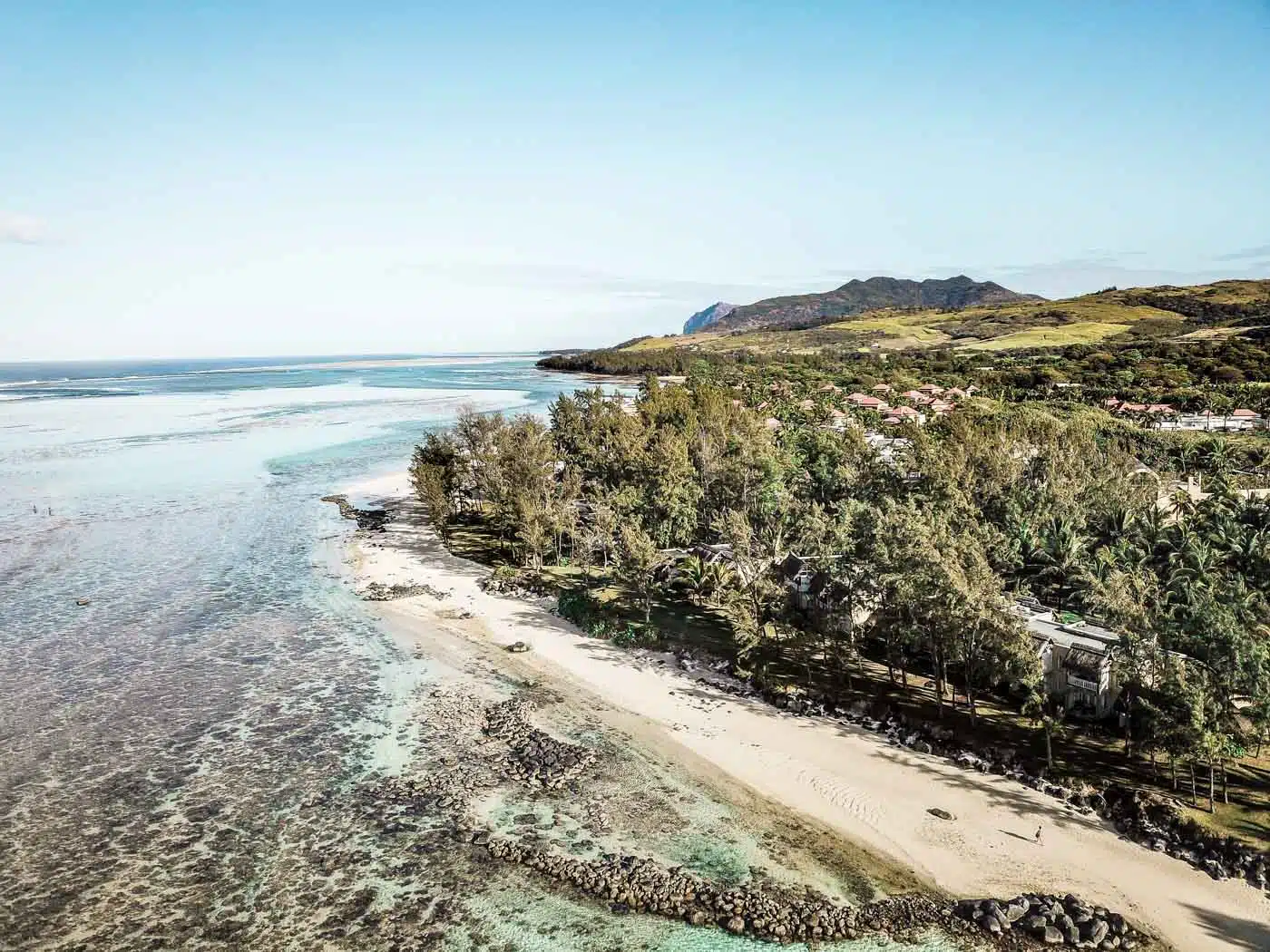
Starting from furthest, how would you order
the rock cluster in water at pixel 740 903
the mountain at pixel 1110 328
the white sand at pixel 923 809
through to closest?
the mountain at pixel 1110 328, the white sand at pixel 923 809, the rock cluster in water at pixel 740 903

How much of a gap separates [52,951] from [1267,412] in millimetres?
101804

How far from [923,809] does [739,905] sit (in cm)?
651

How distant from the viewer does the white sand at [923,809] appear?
16812 millimetres

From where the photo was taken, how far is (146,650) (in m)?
33.2

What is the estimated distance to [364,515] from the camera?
58.6 meters

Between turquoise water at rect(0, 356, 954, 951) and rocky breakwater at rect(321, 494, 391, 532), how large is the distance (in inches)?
96.9

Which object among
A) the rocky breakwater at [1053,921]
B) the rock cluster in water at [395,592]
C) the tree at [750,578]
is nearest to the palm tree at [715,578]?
the tree at [750,578]

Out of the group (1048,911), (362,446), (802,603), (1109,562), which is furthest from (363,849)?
(362,446)

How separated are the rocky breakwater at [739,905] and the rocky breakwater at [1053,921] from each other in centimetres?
58

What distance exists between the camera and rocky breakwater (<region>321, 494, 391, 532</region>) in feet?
182

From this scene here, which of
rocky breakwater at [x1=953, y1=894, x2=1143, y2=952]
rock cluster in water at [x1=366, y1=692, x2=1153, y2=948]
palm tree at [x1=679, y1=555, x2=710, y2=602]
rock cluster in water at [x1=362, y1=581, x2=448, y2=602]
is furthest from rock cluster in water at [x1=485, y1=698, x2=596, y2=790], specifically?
rock cluster in water at [x1=362, y1=581, x2=448, y2=602]

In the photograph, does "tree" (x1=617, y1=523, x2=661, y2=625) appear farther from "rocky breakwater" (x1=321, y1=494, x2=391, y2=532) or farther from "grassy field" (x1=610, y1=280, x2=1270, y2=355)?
"grassy field" (x1=610, y1=280, x2=1270, y2=355)

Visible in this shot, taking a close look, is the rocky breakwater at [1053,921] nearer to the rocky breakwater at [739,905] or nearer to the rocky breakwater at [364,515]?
the rocky breakwater at [739,905]

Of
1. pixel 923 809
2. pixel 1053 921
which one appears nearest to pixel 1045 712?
pixel 923 809
